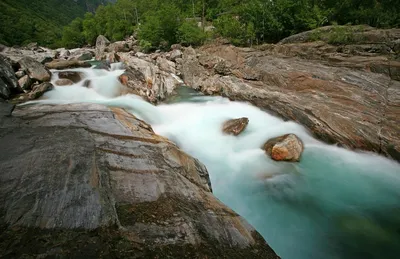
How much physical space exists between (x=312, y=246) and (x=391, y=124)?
24.8 ft

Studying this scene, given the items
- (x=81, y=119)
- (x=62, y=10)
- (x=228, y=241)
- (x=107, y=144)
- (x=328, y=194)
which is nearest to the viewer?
(x=228, y=241)

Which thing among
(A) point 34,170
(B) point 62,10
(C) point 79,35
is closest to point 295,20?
(A) point 34,170

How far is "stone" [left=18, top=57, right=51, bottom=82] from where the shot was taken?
47.9ft

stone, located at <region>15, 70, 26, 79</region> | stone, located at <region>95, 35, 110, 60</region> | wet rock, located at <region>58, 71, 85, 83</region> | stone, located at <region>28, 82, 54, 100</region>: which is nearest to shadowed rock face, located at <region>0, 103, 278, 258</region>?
stone, located at <region>28, 82, 54, 100</region>

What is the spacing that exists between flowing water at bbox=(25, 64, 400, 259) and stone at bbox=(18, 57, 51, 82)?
2.63 m

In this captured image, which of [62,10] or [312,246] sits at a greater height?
[62,10]

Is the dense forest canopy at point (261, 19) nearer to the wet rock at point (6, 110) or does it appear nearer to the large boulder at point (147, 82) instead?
the large boulder at point (147, 82)

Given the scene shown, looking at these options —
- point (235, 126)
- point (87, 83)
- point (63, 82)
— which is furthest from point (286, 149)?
point (63, 82)

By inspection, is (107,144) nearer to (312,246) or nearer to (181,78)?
(312,246)

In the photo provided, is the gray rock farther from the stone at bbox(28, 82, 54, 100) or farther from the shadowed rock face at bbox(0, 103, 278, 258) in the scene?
the shadowed rock face at bbox(0, 103, 278, 258)

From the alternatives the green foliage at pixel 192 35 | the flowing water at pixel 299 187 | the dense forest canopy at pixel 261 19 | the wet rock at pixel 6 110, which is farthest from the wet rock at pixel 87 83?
the green foliage at pixel 192 35

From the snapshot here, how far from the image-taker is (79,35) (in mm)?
63719

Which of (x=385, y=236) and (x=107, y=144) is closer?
(x=107, y=144)

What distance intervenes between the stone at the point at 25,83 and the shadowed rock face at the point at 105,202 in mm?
9474
